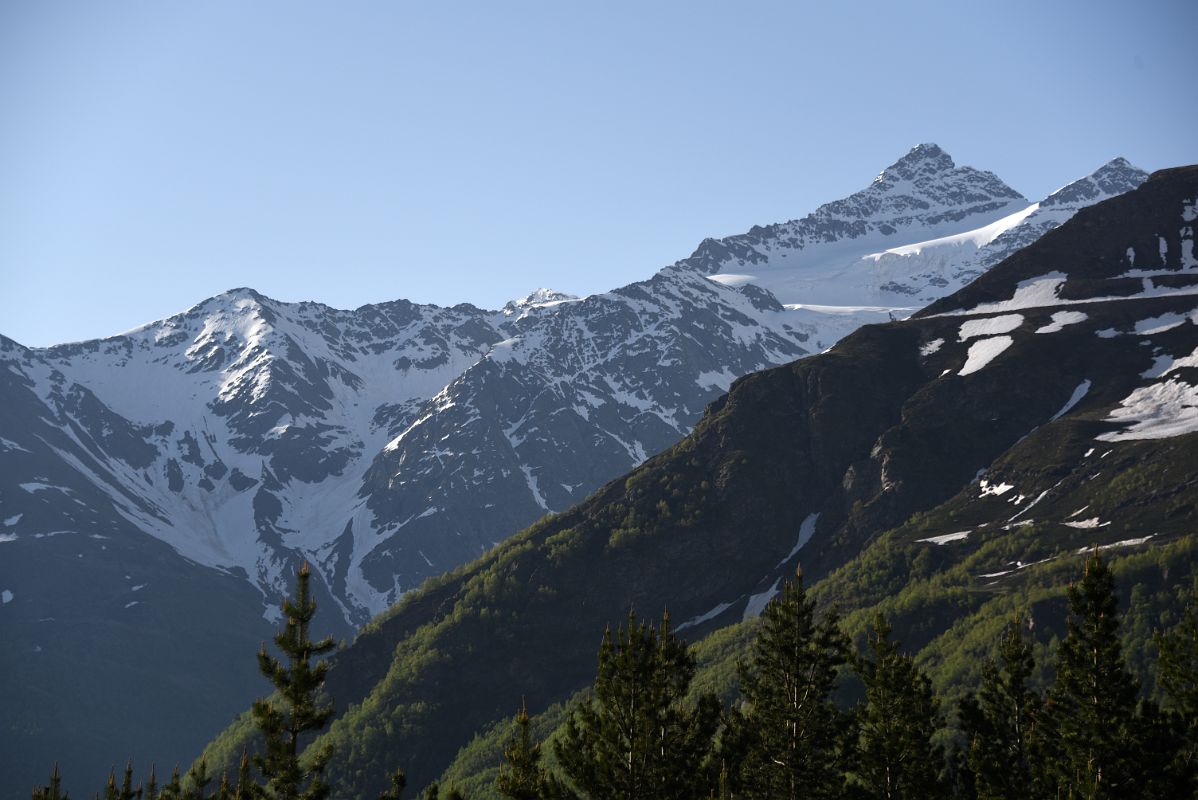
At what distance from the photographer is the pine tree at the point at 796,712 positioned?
218 ft

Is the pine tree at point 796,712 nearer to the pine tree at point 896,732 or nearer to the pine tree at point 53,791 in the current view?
the pine tree at point 896,732

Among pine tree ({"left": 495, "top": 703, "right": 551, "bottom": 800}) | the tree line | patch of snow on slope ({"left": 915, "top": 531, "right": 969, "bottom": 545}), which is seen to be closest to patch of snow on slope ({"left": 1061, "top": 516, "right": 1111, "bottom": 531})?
patch of snow on slope ({"left": 915, "top": 531, "right": 969, "bottom": 545})

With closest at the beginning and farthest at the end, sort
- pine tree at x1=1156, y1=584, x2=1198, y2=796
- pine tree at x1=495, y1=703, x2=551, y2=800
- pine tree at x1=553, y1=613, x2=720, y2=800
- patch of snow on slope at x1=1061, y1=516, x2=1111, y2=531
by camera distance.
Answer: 1. pine tree at x1=495, y1=703, x2=551, y2=800
2. pine tree at x1=1156, y1=584, x2=1198, y2=796
3. pine tree at x1=553, y1=613, x2=720, y2=800
4. patch of snow on slope at x1=1061, y1=516, x2=1111, y2=531

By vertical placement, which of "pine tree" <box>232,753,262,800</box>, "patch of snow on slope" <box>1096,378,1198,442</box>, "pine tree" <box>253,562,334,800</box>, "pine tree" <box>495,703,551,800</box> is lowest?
"patch of snow on slope" <box>1096,378,1198,442</box>

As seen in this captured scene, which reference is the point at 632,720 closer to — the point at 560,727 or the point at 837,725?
the point at 837,725

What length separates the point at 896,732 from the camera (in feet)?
215

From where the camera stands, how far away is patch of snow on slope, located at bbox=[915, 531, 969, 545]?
188 m

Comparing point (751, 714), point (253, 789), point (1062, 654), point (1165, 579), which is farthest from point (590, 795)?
point (1165, 579)

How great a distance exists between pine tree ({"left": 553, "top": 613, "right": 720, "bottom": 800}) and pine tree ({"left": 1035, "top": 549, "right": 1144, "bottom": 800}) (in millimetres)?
17894

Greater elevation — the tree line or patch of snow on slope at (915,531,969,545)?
the tree line

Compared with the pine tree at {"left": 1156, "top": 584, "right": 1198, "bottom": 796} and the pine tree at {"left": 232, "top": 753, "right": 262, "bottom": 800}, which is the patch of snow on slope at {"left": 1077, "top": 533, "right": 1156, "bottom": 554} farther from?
the pine tree at {"left": 232, "top": 753, "right": 262, "bottom": 800}

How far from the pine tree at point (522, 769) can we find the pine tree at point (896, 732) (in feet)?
71.1

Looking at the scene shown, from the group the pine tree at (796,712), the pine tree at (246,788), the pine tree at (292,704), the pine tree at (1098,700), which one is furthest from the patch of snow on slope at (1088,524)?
the pine tree at (292,704)

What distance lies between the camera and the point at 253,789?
46875 millimetres
